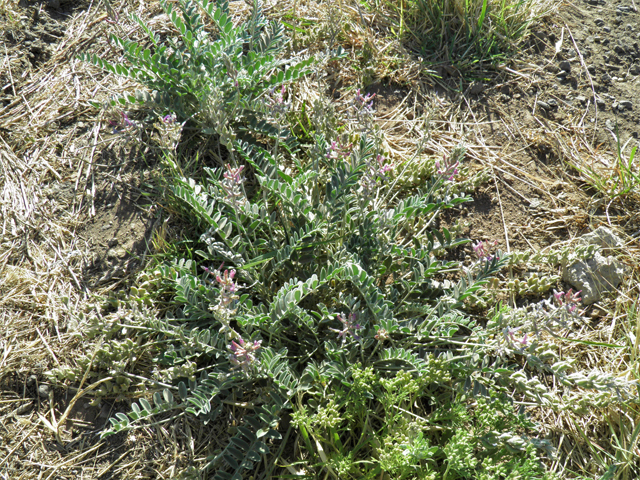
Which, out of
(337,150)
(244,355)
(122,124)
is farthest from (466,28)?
(244,355)

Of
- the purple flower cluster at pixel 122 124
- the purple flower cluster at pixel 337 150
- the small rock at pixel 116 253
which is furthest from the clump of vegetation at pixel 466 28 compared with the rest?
the small rock at pixel 116 253

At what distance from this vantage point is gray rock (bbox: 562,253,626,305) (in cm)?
251

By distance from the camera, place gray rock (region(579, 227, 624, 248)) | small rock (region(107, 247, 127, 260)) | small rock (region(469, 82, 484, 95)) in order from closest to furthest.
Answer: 1. small rock (region(107, 247, 127, 260))
2. gray rock (region(579, 227, 624, 248))
3. small rock (region(469, 82, 484, 95))

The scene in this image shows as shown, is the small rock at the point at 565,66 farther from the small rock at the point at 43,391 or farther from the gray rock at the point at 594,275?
the small rock at the point at 43,391

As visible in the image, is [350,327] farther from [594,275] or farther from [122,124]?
[122,124]

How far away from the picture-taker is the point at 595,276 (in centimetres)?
253

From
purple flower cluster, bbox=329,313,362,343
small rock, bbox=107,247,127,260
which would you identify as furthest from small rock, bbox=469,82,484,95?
small rock, bbox=107,247,127,260

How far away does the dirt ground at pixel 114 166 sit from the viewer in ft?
7.09

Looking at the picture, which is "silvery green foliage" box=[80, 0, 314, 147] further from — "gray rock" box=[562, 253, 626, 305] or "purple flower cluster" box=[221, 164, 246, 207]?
"gray rock" box=[562, 253, 626, 305]

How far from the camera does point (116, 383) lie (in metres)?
2.18

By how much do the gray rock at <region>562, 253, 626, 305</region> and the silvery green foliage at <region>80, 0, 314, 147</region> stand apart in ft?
5.36

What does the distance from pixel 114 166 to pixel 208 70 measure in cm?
81

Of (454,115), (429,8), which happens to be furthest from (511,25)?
(454,115)

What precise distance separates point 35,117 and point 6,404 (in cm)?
164
